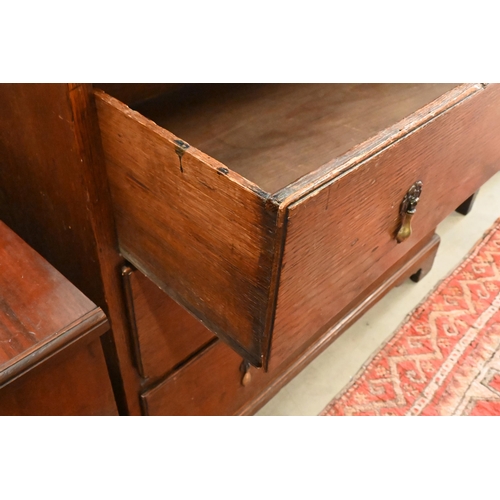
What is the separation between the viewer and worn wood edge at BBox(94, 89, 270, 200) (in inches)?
14.4

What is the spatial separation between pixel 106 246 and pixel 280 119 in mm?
250

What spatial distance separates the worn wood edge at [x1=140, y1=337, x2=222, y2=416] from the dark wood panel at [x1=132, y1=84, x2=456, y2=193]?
1.13ft

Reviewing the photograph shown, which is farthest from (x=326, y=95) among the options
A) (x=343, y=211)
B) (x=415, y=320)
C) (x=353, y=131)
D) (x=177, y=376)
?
(x=415, y=320)

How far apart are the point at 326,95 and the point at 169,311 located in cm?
35

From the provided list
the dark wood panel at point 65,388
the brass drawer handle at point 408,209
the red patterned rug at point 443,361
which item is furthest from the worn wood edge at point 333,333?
the brass drawer handle at point 408,209

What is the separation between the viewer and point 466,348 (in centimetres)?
120

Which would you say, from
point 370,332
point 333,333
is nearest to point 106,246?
point 333,333

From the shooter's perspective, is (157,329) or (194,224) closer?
(194,224)

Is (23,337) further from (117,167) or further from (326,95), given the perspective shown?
(326,95)

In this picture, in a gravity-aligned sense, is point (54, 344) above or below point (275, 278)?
below

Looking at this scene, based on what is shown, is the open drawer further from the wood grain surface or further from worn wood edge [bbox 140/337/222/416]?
worn wood edge [bbox 140/337/222/416]

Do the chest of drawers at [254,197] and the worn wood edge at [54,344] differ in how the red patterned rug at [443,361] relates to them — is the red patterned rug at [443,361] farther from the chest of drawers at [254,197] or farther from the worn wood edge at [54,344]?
the worn wood edge at [54,344]

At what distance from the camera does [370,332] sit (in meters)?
1.24

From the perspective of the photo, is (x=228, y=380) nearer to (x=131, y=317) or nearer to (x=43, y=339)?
(x=131, y=317)
